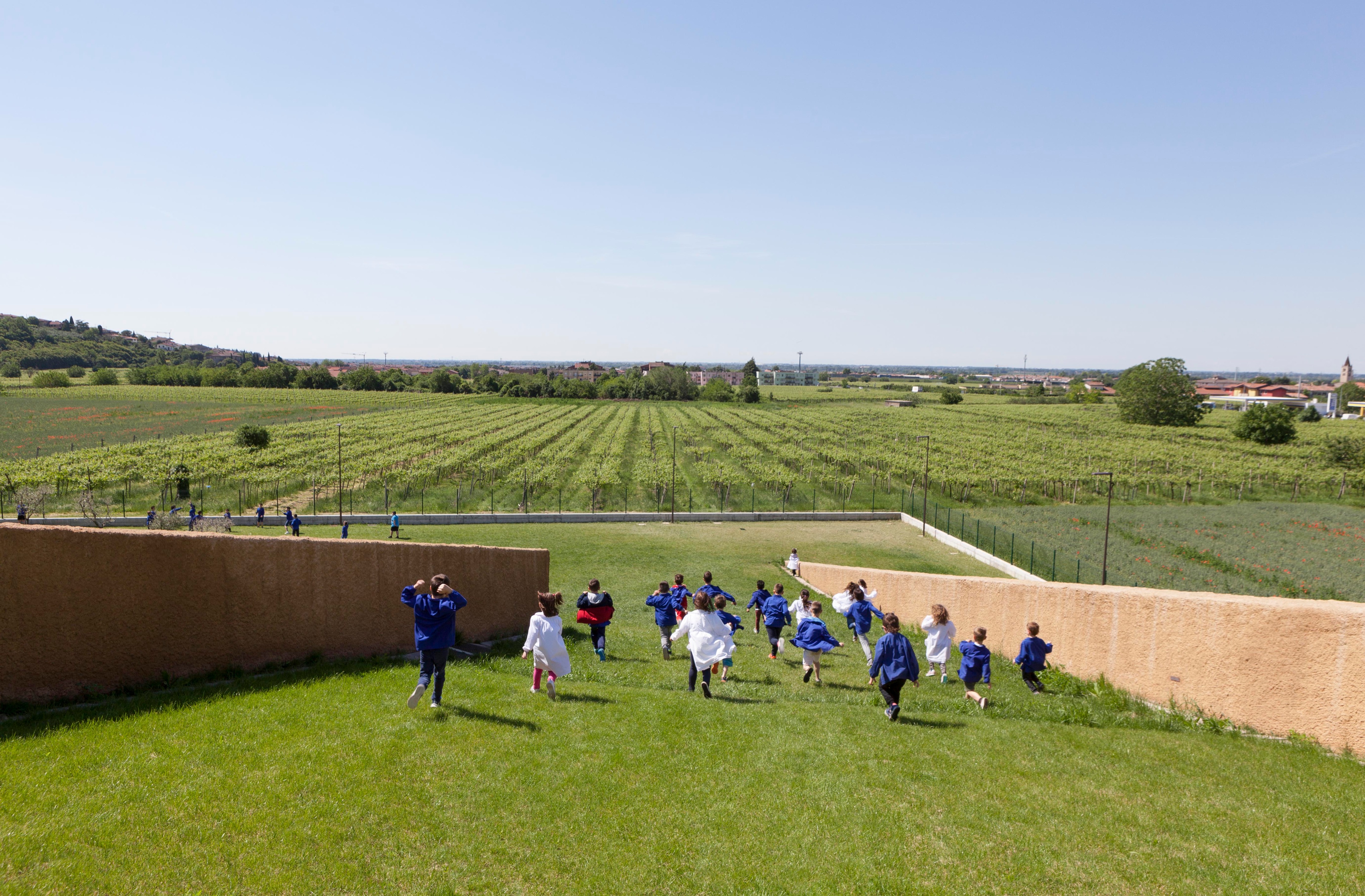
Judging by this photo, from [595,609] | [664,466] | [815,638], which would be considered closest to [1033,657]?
[815,638]

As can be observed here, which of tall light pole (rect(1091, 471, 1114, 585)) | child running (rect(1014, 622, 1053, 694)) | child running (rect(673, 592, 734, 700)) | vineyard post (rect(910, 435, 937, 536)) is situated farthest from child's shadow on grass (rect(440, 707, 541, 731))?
vineyard post (rect(910, 435, 937, 536))

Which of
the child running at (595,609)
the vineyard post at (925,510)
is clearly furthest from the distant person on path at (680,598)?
the vineyard post at (925,510)

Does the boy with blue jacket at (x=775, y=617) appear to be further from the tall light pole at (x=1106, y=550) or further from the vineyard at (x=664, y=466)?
the vineyard at (x=664, y=466)

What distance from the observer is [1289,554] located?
33.9 m

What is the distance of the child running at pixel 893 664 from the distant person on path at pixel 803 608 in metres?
1.76

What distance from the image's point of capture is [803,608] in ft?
36.5

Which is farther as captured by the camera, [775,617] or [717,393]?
[717,393]

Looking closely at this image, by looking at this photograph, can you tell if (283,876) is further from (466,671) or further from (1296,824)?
(1296,824)

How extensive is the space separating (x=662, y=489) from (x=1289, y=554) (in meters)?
32.7

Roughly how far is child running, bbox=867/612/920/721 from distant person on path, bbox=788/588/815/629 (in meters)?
1.76

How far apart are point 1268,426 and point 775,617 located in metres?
90.7

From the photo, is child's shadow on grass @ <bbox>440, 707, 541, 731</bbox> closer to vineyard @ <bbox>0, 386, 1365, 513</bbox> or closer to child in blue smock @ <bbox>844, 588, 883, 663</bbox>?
child in blue smock @ <bbox>844, 588, 883, 663</bbox>

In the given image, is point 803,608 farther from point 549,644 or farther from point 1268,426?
point 1268,426

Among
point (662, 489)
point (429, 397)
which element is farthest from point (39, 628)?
point (429, 397)
